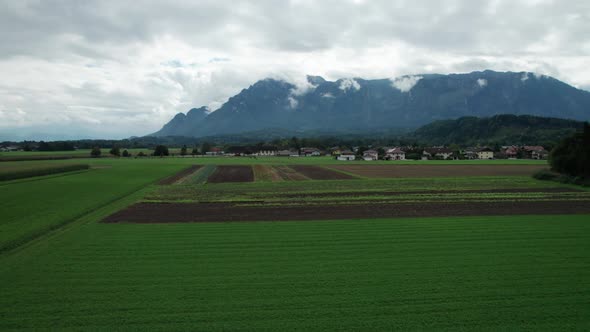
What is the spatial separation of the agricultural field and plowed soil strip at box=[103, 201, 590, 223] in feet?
0.43

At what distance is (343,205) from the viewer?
26.6 m

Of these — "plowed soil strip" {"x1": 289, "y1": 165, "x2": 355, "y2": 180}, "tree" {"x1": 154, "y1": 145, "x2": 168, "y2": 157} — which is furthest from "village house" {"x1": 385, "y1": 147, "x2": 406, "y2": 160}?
"tree" {"x1": 154, "y1": 145, "x2": 168, "y2": 157}

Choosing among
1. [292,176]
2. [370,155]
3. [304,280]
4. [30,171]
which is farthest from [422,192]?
[370,155]

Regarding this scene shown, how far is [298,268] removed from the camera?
41.0 ft

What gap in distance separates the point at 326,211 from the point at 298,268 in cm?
1176

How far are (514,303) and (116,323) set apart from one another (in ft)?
32.9

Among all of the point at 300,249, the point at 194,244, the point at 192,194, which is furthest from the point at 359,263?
the point at 192,194

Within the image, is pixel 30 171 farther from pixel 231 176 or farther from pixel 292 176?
pixel 292 176

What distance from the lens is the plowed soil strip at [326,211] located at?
72.6 feet

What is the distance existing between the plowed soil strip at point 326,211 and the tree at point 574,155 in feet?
56.7

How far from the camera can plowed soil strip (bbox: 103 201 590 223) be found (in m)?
22.1

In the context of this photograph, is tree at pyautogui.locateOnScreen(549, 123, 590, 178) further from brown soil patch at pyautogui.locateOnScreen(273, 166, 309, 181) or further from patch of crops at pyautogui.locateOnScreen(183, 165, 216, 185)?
patch of crops at pyautogui.locateOnScreen(183, 165, 216, 185)

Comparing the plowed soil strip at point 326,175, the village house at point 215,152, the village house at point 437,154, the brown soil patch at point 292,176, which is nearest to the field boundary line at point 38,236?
the brown soil patch at point 292,176

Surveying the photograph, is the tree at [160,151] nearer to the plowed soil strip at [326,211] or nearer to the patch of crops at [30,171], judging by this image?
the patch of crops at [30,171]
